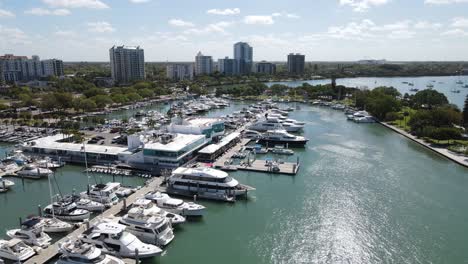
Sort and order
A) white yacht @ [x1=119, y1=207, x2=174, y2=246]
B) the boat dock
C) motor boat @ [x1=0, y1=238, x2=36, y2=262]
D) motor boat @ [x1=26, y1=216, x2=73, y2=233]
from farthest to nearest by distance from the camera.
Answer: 1. motor boat @ [x1=26, y1=216, x2=73, y2=233]
2. white yacht @ [x1=119, y1=207, x2=174, y2=246]
3. the boat dock
4. motor boat @ [x1=0, y1=238, x2=36, y2=262]

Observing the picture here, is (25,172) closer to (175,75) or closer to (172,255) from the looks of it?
(172,255)

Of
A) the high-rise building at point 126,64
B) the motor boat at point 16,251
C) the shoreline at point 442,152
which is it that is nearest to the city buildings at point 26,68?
the high-rise building at point 126,64

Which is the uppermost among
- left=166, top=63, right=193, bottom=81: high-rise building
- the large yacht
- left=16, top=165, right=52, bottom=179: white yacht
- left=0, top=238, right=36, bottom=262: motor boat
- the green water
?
left=166, top=63, right=193, bottom=81: high-rise building

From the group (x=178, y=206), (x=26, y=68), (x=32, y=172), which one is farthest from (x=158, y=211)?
(x=26, y=68)

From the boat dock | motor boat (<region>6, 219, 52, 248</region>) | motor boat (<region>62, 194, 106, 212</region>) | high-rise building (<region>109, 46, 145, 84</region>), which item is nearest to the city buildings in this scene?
high-rise building (<region>109, 46, 145, 84</region>)

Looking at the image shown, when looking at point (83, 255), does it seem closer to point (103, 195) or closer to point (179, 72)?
point (103, 195)

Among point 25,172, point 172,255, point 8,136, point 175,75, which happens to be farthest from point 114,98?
point 175,75

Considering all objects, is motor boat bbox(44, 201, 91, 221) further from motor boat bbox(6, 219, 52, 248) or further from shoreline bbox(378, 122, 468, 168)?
shoreline bbox(378, 122, 468, 168)
